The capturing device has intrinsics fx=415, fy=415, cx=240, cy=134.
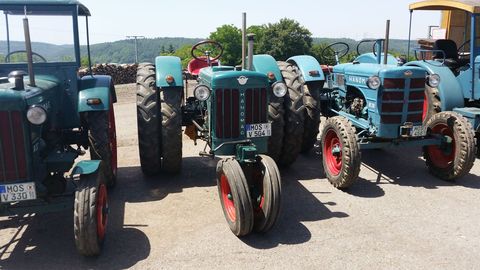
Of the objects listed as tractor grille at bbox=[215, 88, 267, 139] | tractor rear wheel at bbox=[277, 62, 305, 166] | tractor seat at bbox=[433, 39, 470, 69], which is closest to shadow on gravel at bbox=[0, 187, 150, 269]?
tractor grille at bbox=[215, 88, 267, 139]

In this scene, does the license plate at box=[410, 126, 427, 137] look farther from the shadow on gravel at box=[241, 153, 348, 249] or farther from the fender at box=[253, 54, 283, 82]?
the fender at box=[253, 54, 283, 82]

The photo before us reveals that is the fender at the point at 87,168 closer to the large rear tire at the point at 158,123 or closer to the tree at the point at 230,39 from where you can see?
the large rear tire at the point at 158,123

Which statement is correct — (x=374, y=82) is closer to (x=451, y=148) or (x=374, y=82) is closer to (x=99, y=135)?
(x=451, y=148)

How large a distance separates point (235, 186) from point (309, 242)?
900mm

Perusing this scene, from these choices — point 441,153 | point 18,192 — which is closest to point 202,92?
point 18,192

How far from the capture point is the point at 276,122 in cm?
552

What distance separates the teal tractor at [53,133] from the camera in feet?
11.5

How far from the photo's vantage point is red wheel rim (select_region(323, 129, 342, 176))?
5.77 metres

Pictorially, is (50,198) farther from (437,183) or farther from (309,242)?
(437,183)

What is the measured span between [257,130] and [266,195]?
3.49 ft

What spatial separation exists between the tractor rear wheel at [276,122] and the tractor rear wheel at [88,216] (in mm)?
2513

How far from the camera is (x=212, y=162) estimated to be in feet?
22.4

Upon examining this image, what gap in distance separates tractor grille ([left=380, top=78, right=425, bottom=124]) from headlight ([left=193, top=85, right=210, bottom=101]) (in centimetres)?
254

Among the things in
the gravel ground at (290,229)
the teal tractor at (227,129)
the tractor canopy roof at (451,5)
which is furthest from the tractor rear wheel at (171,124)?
the tractor canopy roof at (451,5)
